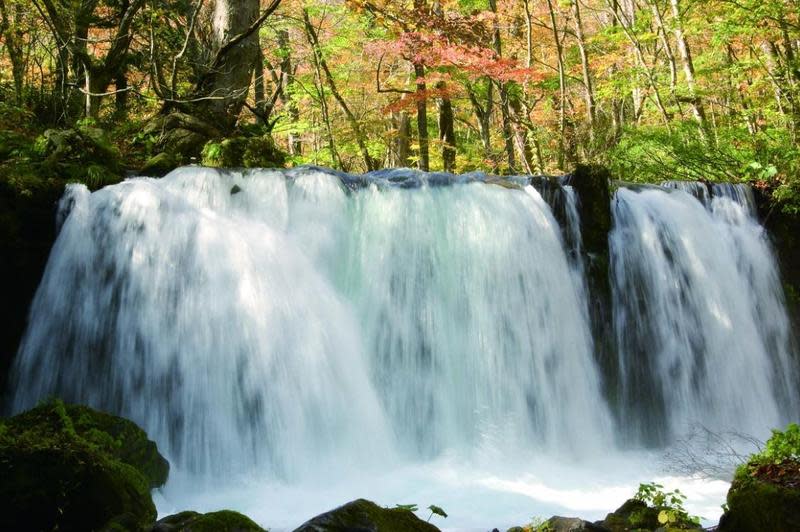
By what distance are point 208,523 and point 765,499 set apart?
114 inches

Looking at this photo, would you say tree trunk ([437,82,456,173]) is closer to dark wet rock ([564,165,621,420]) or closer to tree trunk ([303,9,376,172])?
tree trunk ([303,9,376,172])

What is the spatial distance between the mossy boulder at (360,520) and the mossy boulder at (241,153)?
6.83 metres

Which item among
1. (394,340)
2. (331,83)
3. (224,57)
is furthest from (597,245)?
(331,83)

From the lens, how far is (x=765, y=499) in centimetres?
350

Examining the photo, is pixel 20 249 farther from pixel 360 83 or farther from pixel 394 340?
pixel 360 83

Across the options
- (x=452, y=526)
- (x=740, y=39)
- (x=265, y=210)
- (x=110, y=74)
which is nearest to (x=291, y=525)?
(x=452, y=526)

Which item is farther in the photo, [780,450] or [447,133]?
[447,133]

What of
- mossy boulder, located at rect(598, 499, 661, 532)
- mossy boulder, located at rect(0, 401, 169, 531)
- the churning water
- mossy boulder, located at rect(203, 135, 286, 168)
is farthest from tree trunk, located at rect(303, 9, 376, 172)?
mossy boulder, located at rect(0, 401, 169, 531)

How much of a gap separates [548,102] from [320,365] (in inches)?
544

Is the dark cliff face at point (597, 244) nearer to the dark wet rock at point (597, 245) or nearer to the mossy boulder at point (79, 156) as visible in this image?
the dark wet rock at point (597, 245)

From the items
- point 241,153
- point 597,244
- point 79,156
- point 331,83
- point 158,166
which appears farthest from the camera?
point 331,83

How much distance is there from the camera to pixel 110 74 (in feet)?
Answer: 36.1

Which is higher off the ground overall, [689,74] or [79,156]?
[689,74]

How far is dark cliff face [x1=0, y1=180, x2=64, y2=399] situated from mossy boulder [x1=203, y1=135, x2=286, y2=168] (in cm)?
252
